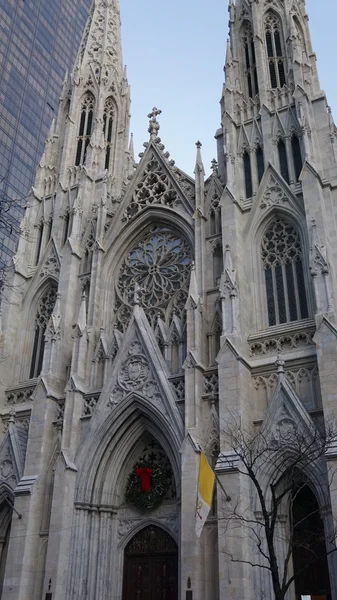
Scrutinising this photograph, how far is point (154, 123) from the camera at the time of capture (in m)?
30.8

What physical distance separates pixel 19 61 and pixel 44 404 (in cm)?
4529

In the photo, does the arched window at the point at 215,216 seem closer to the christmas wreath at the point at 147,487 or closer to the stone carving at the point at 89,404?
the stone carving at the point at 89,404

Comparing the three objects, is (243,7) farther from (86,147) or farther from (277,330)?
(277,330)

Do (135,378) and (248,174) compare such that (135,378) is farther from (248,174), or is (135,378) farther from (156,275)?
(248,174)

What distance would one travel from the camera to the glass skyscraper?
53.5 metres

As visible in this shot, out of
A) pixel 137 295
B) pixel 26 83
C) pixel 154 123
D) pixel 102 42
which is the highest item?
pixel 26 83

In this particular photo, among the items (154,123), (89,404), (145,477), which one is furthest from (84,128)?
(145,477)

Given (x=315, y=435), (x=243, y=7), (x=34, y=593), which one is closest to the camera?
(x=315, y=435)

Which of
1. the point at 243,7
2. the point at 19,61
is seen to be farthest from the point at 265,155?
the point at 19,61

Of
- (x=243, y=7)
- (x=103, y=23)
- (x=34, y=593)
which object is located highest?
(x=103, y=23)

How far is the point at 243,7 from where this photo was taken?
30766mm

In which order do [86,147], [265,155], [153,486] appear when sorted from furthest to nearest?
1. [86,147]
2. [265,155]
3. [153,486]

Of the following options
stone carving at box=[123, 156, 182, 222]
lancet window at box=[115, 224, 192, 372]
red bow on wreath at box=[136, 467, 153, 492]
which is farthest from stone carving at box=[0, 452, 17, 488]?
stone carving at box=[123, 156, 182, 222]

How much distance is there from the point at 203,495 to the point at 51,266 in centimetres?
1529
